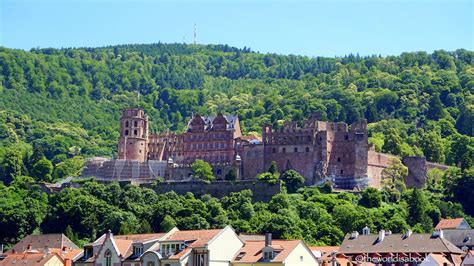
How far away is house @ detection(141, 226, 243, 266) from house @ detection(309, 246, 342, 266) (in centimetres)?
608

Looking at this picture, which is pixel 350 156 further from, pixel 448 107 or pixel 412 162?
pixel 448 107

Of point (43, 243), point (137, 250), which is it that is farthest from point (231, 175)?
point (137, 250)

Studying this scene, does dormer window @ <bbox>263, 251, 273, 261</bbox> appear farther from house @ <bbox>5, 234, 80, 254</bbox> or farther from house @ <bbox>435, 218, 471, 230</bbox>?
house @ <bbox>435, 218, 471, 230</bbox>

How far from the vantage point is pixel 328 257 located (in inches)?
2980

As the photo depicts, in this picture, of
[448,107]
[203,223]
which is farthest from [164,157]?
[448,107]

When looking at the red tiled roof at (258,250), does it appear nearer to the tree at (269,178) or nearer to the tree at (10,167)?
the tree at (269,178)

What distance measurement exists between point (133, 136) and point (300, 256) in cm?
6512

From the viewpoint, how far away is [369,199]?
11006 centimetres

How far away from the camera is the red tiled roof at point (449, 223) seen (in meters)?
100

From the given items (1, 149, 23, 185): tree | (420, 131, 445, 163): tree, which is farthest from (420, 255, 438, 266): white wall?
(1, 149, 23, 185): tree

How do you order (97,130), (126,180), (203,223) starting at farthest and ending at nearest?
(97,130), (126,180), (203,223)

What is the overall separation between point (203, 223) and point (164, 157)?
30.8 m

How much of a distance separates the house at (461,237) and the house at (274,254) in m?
25.9

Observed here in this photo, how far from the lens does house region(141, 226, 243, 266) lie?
6569cm
